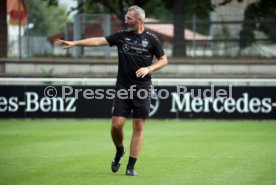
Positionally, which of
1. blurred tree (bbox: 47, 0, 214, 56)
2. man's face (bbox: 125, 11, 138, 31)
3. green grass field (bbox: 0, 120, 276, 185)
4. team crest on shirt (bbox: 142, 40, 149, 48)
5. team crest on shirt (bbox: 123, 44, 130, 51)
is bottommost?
green grass field (bbox: 0, 120, 276, 185)

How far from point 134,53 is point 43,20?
16.8 metres

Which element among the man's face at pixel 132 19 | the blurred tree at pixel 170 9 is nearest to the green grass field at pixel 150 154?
the man's face at pixel 132 19

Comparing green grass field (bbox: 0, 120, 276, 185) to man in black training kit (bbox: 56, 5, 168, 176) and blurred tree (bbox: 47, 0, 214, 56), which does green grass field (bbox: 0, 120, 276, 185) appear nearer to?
man in black training kit (bbox: 56, 5, 168, 176)

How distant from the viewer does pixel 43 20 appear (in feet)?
88.6

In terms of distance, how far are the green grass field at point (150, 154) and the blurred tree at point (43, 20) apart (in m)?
6.27

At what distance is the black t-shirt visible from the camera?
10648 mm

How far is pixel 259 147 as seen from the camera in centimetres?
1450

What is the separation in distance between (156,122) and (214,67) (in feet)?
15.5

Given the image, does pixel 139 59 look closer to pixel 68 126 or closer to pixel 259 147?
pixel 259 147

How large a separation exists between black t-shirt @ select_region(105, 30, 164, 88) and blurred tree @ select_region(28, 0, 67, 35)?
15642 millimetres

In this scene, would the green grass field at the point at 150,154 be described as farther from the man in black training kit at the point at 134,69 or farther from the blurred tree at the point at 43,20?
the blurred tree at the point at 43,20

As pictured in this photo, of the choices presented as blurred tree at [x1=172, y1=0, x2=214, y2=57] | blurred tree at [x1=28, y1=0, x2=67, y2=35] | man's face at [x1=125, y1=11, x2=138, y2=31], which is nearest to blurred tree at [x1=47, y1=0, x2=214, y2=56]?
blurred tree at [x1=172, y1=0, x2=214, y2=57]

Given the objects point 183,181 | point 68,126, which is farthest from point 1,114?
point 183,181

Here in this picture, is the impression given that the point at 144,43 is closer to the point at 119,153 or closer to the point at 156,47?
the point at 156,47
